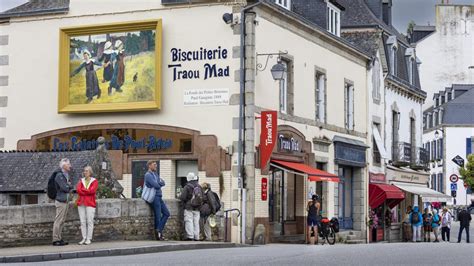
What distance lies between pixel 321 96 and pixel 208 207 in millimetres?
10156

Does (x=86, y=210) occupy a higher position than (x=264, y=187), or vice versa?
(x=264, y=187)

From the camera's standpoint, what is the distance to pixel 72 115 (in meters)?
29.2

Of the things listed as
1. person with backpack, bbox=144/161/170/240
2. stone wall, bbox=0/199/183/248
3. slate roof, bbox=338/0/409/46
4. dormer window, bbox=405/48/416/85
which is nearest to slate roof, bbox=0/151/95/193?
person with backpack, bbox=144/161/170/240

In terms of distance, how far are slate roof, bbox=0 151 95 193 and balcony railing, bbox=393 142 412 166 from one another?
21.5 metres

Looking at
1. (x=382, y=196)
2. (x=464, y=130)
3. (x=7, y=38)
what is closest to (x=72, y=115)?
(x=7, y=38)

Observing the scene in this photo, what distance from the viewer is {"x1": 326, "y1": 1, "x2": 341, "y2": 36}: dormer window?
3475 centimetres

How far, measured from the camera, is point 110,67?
28.8m

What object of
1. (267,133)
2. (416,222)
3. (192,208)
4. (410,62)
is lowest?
(416,222)

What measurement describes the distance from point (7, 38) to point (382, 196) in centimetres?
1604

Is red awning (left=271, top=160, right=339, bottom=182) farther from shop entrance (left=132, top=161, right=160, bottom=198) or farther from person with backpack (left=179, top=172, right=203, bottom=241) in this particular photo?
person with backpack (left=179, top=172, right=203, bottom=241)

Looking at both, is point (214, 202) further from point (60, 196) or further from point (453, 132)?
point (453, 132)

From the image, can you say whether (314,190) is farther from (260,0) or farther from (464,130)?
(464,130)

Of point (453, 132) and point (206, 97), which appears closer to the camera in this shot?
point (206, 97)

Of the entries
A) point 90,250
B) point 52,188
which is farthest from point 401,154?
point 90,250
